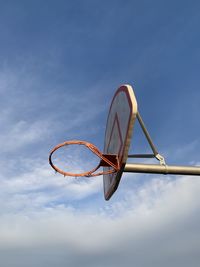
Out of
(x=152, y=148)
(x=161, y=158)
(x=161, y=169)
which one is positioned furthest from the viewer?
(x=152, y=148)

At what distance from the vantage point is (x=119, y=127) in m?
10.1

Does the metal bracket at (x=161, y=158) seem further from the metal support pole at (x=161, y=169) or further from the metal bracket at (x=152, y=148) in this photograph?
the metal support pole at (x=161, y=169)

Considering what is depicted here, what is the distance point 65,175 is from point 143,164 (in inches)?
81.3

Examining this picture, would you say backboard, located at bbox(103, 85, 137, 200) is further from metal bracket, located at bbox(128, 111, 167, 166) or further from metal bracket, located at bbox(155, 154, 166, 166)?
metal bracket, located at bbox(155, 154, 166, 166)

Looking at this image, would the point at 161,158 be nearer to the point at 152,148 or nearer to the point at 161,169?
the point at 152,148

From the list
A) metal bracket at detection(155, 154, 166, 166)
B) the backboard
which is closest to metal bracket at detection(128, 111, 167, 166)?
metal bracket at detection(155, 154, 166, 166)

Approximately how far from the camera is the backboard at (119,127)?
29.0 feet

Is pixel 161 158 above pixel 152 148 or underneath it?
underneath

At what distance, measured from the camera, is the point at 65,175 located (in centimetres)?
959

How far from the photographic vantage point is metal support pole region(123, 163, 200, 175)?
9.02 metres

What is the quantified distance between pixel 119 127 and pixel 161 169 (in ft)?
5.70

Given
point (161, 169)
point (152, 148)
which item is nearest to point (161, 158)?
point (152, 148)

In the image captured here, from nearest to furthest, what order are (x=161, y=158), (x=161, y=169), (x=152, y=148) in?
(x=161, y=169) < (x=161, y=158) < (x=152, y=148)

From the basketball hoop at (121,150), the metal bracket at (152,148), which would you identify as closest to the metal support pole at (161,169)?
the basketball hoop at (121,150)
